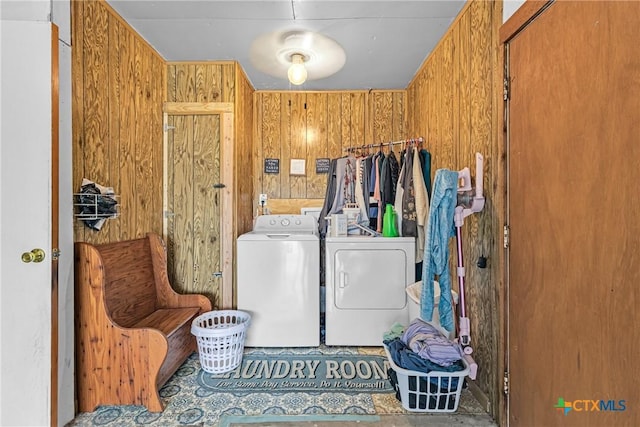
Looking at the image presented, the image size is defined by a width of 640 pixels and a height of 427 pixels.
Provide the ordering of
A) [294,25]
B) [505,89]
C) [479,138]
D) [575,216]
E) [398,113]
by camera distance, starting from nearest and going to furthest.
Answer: [575,216] < [505,89] < [479,138] < [294,25] < [398,113]

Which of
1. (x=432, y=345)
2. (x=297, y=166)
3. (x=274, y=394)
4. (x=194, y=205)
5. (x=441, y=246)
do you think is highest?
(x=297, y=166)

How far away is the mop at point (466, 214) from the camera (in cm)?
155

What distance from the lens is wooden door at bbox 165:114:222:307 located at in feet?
8.32

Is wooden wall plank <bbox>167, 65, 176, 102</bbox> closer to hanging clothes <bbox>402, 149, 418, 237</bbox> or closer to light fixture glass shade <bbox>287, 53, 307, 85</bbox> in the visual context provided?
light fixture glass shade <bbox>287, 53, 307, 85</bbox>

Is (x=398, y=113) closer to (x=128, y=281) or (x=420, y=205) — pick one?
(x=420, y=205)

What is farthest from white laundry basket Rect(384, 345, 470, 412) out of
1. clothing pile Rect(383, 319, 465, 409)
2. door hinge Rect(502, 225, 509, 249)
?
door hinge Rect(502, 225, 509, 249)

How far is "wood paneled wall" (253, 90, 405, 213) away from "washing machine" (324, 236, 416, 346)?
3.59 ft

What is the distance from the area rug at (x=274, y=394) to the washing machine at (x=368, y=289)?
170 millimetres

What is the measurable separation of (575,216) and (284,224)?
6.98 ft

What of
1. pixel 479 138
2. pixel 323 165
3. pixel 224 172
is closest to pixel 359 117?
pixel 323 165

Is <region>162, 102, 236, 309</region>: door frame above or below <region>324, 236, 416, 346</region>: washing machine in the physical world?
above

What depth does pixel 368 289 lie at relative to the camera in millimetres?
2240

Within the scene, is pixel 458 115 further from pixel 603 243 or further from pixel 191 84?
pixel 191 84

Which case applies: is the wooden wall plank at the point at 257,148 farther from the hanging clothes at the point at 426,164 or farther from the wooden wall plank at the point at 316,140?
the hanging clothes at the point at 426,164
